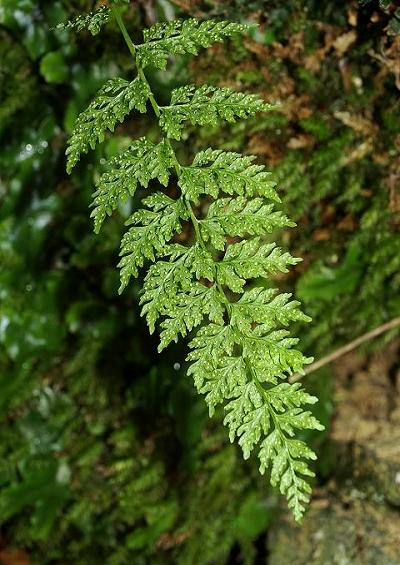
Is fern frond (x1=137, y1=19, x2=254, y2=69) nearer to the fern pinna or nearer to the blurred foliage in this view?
the fern pinna

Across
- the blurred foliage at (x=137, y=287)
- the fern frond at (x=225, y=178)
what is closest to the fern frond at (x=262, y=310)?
the fern frond at (x=225, y=178)

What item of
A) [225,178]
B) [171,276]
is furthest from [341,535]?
[225,178]

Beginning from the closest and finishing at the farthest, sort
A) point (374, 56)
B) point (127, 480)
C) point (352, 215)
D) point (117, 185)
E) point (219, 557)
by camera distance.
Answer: point (117, 185)
point (374, 56)
point (352, 215)
point (127, 480)
point (219, 557)

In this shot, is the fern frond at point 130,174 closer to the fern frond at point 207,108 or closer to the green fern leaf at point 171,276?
the fern frond at point 207,108

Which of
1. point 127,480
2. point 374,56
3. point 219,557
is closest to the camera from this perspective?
point 374,56

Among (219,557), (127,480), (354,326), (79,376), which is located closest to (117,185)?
(79,376)

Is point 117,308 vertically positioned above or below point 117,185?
below

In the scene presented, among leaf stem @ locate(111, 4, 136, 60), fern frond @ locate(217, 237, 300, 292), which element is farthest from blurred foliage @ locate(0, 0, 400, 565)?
fern frond @ locate(217, 237, 300, 292)

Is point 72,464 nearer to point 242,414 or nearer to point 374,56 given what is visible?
point 242,414
